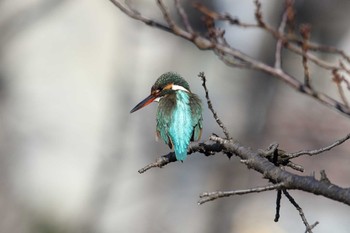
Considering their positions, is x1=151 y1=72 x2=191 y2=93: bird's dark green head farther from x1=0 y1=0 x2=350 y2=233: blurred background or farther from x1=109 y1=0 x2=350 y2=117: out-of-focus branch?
x1=0 y1=0 x2=350 y2=233: blurred background

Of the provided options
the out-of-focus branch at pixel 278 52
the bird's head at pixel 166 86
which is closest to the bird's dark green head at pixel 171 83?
the bird's head at pixel 166 86

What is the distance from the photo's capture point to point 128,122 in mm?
7910

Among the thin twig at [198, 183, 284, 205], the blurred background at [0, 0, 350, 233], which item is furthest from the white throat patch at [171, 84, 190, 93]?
the blurred background at [0, 0, 350, 233]

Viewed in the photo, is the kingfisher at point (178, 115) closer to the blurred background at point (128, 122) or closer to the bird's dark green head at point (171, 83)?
the bird's dark green head at point (171, 83)

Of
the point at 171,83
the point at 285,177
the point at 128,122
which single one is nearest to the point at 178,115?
the point at 171,83

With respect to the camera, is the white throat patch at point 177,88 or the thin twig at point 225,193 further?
the white throat patch at point 177,88

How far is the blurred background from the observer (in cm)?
690

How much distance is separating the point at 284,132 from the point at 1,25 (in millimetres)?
2503

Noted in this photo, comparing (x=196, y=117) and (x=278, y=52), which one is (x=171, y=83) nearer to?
(x=196, y=117)

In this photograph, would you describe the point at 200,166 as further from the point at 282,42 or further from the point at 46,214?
the point at 282,42

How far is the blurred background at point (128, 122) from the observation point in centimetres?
690

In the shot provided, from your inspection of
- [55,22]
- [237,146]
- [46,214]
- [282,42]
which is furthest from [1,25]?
[282,42]

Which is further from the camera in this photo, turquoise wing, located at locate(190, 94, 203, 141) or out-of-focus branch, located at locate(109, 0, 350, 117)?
turquoise wing, located at locate(190, 94, 203, 141)

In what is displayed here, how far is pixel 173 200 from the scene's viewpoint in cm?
767
